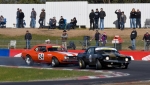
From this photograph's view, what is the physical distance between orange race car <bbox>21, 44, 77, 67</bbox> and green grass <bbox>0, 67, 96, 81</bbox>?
3.20 metres

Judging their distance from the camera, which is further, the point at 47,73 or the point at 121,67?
the point at 121,67

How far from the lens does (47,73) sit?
23656 mm

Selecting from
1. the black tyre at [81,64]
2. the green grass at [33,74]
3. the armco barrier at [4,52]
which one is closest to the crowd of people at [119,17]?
the armco barrier at [4,52]

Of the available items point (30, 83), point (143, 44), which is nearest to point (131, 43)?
point (143, 44)

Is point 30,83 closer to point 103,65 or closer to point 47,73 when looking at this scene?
point 47,73

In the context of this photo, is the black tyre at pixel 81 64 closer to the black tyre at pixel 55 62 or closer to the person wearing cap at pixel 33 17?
the black tyre at pixel 55 62

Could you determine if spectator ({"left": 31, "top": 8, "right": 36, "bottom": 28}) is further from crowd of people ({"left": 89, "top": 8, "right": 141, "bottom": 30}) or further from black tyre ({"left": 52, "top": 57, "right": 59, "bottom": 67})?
black tyre ({"left": 52, "top": 57, "right": 59, "bottom": 67})

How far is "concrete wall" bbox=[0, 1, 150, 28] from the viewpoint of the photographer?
158 feet

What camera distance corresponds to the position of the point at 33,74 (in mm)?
23484

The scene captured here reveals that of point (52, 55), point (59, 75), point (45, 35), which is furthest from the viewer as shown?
point (45, 35)

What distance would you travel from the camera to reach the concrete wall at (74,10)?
4803 cm

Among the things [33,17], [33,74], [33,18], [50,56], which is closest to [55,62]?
[50,56]

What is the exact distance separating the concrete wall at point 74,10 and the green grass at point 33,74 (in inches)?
950

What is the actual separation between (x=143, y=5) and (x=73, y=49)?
12834 millimetres
